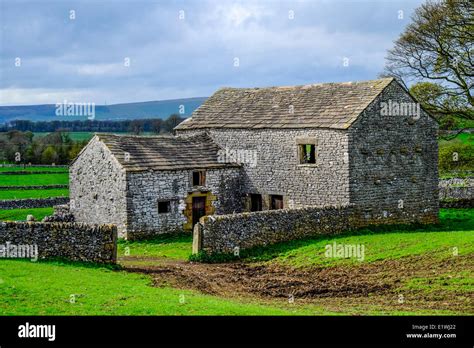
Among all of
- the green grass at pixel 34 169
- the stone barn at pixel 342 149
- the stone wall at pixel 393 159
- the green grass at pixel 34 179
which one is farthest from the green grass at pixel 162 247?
the green grass at pixel 34 169

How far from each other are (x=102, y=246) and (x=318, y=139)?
515 inches

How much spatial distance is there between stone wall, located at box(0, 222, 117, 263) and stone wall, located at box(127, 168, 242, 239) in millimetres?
8505

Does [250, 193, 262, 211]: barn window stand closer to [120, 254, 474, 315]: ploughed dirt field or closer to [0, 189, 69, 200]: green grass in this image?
[120, 254, 474, 315]: ploughed dirt field

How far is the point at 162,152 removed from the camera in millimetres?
32125

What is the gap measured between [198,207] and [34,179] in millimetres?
36137

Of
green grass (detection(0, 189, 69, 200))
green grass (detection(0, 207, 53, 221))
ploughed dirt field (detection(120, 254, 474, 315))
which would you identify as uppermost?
green grass (detection(0, 189, 69, 200))

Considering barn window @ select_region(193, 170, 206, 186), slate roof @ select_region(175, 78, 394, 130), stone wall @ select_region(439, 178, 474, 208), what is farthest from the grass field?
stone wall @ select_region(439, 178, 474, 208)

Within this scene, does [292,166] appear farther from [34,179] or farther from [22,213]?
[34,179]

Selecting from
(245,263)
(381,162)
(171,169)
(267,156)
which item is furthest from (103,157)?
(381,162)

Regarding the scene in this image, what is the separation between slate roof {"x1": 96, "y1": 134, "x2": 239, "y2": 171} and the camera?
3055 cm

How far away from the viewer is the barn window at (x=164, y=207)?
30.6m

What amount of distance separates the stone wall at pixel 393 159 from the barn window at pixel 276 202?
426cm

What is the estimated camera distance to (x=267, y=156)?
3309cm

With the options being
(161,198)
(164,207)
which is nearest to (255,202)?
(164,207)
